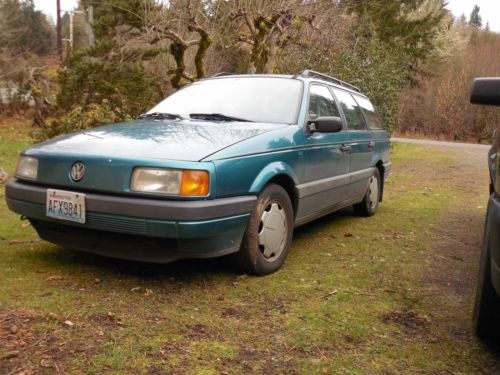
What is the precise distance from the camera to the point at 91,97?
30.7ft

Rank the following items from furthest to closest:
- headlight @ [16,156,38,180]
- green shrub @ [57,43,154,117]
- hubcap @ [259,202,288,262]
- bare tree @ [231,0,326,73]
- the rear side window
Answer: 1. bare tree @ [231,0,326,73]
2. green shrub @ [57,43,154,117]
3. the rear side window
4. hubcap @ [259,202,288,262]
5. headlight @ [16,156,38,180]

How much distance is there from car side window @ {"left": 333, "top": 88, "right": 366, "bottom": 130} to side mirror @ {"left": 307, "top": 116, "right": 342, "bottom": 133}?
1.10 m

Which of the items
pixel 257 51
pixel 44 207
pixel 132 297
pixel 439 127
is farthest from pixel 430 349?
pixel 439 127

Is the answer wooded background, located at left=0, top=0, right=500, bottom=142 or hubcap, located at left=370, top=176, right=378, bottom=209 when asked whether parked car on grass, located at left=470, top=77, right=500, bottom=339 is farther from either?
wooded background, located at left=0, top=0, right=500, bottom=142

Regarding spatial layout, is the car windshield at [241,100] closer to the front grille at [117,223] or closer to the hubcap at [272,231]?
the hubcap at [272,231]

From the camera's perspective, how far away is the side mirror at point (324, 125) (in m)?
4.07

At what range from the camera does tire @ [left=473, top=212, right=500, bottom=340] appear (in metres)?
2.58

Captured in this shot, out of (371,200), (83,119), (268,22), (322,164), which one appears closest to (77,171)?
(322,164)

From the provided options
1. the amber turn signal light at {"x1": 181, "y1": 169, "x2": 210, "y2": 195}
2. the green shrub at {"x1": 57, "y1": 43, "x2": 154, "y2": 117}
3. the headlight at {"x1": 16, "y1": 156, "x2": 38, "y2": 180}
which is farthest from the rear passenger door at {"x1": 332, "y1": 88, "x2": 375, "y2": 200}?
the green shrub at {"x1": 57, "y1": 43, "x2": 154, "y2": 117}

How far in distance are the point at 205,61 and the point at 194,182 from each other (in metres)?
14.5

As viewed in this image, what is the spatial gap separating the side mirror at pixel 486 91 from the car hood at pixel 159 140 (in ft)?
4.87

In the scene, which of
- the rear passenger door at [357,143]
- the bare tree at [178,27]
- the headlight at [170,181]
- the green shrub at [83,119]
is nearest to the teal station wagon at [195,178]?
the headlight at [170,181]

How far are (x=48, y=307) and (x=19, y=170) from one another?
1.14 m

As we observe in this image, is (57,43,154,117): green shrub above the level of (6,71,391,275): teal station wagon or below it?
above
